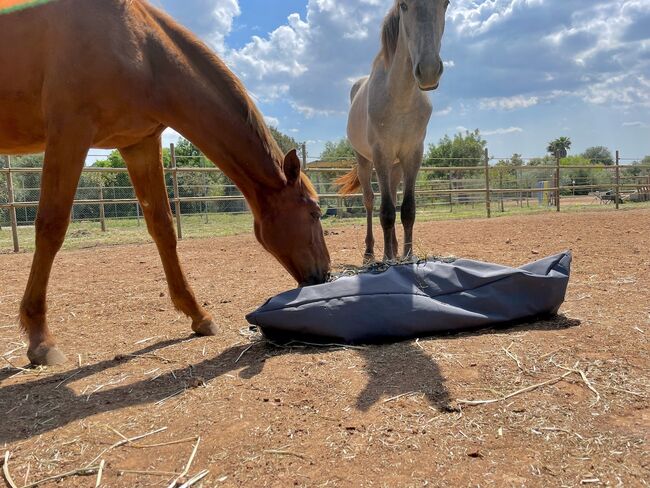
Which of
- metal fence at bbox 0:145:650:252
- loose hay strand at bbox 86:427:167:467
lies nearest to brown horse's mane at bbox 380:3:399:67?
loose hay strand at bbox 86:427:167:467

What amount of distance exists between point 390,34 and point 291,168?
228 cm

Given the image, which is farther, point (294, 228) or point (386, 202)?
point (386, 202)

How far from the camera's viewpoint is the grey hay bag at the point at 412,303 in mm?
2377

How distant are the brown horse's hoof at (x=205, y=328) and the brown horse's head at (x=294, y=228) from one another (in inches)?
23.9

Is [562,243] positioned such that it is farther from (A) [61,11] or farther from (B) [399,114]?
(A) [61,11]

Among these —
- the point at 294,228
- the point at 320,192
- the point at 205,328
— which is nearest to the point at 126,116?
the point at 294,228

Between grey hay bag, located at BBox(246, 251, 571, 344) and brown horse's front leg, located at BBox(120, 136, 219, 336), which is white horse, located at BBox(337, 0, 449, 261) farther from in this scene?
brown horse's front leg, located at BBox(120, 136, 219, 336)

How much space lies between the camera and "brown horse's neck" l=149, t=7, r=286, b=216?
2.58 metres

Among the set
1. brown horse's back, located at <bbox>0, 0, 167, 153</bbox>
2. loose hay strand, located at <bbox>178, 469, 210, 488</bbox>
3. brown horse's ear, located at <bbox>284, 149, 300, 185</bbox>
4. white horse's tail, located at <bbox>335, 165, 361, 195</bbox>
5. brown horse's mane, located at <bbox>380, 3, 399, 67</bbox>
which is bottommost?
loose hay strand, located at <bbox>178, 469, 210, 488</bbox>

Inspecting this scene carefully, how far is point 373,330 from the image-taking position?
2.39 m

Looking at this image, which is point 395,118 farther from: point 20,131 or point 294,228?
point 20,131

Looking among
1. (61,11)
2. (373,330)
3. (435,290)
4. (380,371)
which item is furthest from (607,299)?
(61,11)

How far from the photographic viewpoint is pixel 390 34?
4285 millimetres

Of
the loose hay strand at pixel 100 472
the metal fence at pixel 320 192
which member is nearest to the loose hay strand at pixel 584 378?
→ the loose hay strand at pixel 100 472
